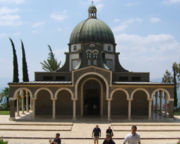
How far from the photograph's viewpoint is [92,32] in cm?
3712

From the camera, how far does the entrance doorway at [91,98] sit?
107 ft

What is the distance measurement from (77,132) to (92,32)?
1914 centimetres

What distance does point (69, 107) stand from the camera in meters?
32.8

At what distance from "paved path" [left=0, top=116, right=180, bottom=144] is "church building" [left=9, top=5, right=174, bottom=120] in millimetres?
3710

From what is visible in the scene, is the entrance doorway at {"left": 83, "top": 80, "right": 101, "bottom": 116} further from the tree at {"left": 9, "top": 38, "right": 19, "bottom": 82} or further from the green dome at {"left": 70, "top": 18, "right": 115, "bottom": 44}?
the tree at {"left": 9, "top": 38, "right": 19, "bottom": 82}

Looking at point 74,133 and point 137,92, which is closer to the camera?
point 74,133

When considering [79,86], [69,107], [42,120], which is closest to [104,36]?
[79,86]

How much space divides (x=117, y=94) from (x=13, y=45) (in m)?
23.2

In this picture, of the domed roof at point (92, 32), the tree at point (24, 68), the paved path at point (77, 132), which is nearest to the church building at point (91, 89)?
the domed roof at point (92, 32)

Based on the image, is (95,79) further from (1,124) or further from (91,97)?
(1,124)

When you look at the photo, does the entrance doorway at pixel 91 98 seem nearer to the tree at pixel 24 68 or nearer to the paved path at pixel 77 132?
the paved path at pixel 77 132

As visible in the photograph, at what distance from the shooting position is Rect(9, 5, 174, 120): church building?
29.8 metres

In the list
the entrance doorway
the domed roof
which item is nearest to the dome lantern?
the domed roof

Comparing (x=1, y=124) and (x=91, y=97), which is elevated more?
(x=91, y=97)
